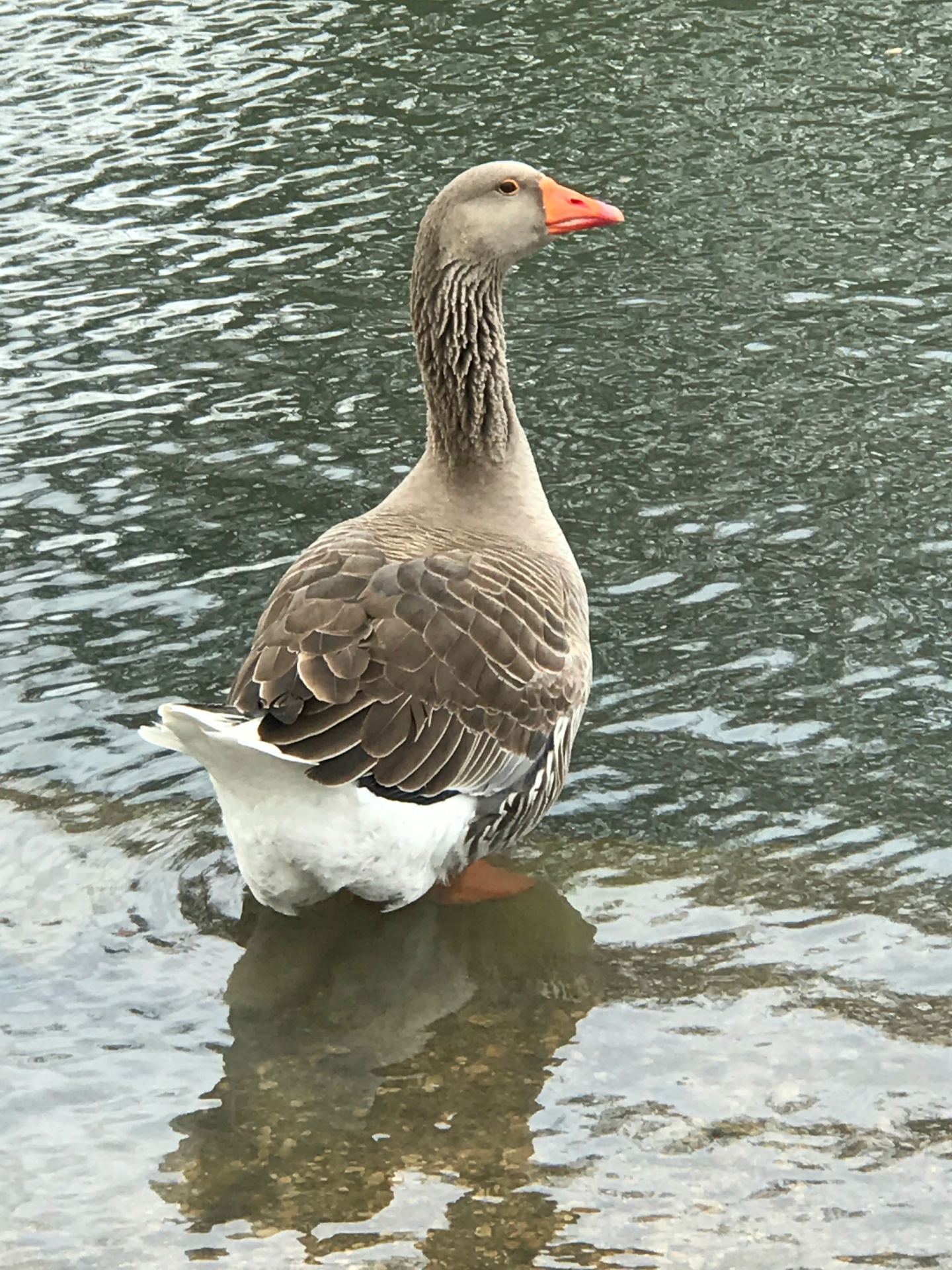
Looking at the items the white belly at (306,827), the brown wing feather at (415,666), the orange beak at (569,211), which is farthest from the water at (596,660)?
the orange beak at (569,211)

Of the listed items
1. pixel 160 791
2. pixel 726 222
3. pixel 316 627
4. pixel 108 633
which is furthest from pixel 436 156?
pixel 316 627

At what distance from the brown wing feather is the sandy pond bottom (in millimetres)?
670

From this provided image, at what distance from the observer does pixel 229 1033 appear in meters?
5.13

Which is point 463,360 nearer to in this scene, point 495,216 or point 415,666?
point 495,216

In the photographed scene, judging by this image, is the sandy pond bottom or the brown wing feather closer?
the sandy pond bottom

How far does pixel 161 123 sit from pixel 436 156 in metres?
2.41

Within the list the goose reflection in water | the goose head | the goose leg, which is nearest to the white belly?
the goose reflection in water

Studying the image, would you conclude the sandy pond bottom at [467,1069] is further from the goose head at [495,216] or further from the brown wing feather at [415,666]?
the goose head at [495,216]

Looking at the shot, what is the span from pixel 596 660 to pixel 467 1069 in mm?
2350

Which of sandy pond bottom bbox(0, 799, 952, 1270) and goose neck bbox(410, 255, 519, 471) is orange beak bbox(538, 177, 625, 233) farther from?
sandy pond bottom bbox(0, 799, 952, 1270)

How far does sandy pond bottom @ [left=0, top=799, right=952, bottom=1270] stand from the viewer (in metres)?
4.28

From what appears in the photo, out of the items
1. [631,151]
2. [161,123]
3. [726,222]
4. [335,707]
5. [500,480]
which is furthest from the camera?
[161,123]

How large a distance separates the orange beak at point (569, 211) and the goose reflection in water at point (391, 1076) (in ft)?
7.60

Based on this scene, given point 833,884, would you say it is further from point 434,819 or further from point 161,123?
point 161,123
